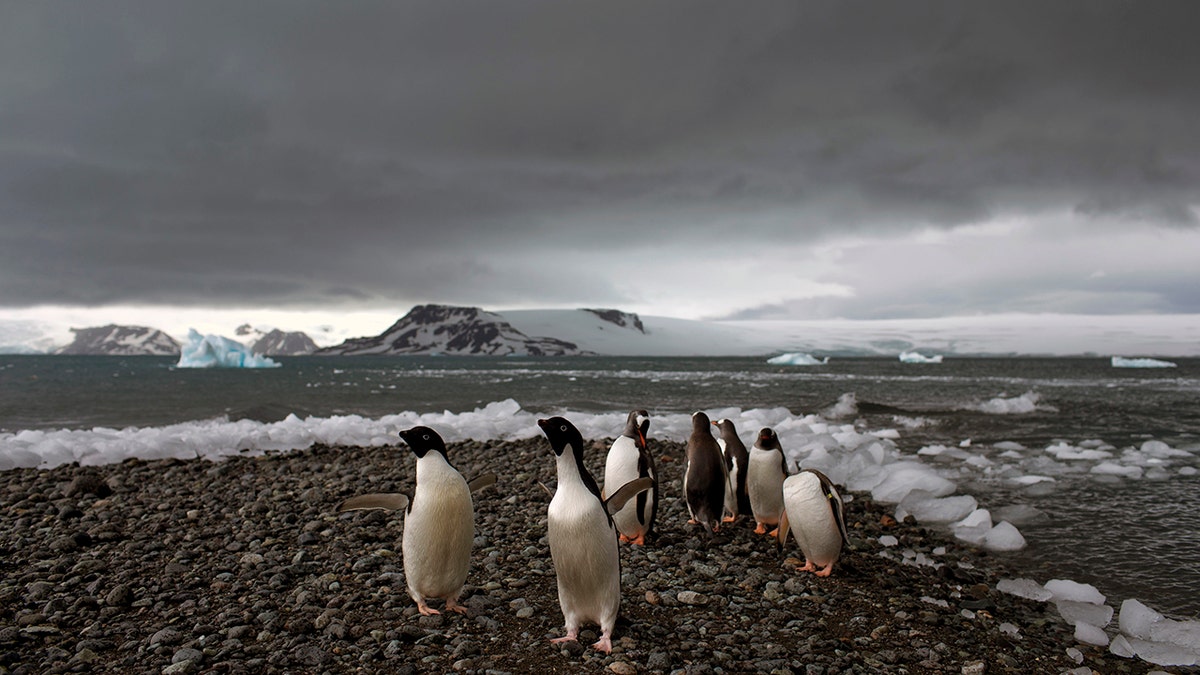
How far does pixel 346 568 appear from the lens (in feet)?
17.0

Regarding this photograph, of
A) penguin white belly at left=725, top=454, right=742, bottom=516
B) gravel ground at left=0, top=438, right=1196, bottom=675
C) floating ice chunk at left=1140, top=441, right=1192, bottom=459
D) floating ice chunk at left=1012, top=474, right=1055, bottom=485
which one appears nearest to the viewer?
gravel ground at left=0, top=438, right=1196, bottom=675

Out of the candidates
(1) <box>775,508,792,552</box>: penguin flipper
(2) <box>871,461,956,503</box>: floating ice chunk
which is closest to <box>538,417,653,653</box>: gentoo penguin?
(1) <box>775,508,792,552</box>: penguin flipper

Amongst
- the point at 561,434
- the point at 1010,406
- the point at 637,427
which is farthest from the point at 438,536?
the point at 1010,406

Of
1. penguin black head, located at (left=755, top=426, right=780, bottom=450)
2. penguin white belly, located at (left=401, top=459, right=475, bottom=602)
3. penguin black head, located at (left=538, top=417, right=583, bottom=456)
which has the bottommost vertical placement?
penguin white belly, located at (left=401, top=459, right=475, bottom=602)

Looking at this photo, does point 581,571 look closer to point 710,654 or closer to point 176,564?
point 710,654

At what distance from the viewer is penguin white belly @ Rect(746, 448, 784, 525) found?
6.80 meters

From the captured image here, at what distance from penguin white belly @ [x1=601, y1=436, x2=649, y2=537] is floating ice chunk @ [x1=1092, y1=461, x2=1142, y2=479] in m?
8.87

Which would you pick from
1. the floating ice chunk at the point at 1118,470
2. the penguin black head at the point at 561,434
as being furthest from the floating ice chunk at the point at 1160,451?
the penguin black head at the point at 561,434

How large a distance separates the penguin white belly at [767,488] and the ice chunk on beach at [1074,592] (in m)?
2.31

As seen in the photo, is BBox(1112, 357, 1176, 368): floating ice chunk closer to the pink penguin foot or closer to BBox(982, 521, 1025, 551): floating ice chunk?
BBox(982, 521, 1025, 551): floating ice chunk

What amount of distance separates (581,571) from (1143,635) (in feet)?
13.6

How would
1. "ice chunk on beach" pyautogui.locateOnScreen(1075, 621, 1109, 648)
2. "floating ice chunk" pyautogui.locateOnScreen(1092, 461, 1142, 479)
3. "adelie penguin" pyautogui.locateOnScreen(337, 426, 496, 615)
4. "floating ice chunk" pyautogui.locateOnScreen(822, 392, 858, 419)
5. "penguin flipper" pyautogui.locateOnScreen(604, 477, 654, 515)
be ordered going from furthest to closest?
"floating ice chunk" pyautogui.locateOnScreen(822, 392, 858, 419) → "floating ice chunk" pyautogui.locateOnScreen(1092, 461, 1142, 479) → "ice chunk on beach" pyautogui.locateOnScreen(1075, 621, 1109, 648) → "adelie penguin" pyautogui.locateOnScreen(337, 426, 496, 615) → "penguin flipper" pyautogui.locateOnScreen(604, 477, 654, 515)

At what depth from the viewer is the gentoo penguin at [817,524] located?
5407mm

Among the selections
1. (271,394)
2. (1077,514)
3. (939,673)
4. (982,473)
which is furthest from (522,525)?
(271,394)
